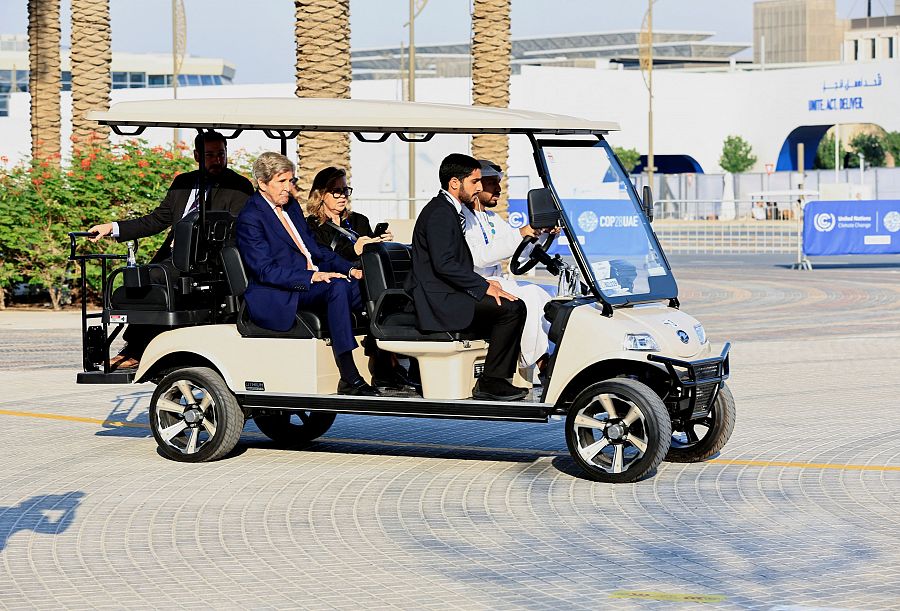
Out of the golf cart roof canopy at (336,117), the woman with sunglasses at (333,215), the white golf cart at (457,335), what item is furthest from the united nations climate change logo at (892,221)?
the golf cart roof canopy at (336,117)

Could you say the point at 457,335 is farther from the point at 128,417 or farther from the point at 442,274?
the point at 128,417

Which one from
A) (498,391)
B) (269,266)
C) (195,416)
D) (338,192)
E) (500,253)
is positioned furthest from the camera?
(338,192)

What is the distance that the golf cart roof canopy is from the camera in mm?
9094

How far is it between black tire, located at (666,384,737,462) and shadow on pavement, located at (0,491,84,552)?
370 cm

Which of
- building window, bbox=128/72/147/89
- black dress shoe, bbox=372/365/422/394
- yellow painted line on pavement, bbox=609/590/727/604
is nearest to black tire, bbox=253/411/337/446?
black dress shoe, bbox=372/365/422/394

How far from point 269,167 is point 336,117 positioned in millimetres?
578

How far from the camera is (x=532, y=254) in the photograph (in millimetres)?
9445

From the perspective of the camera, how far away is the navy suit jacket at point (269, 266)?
9570mm

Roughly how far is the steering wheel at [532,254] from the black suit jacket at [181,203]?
78.2 inches

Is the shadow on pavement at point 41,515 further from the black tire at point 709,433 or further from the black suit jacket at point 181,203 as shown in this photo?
the black tire at point 709,433

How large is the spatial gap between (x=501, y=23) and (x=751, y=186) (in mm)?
58829

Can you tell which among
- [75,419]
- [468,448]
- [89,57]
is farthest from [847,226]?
[468,448]

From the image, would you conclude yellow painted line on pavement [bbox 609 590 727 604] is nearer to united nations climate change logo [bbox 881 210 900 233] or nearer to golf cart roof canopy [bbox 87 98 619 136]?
golf cart roof canopy [bbox 87 98 619 136]

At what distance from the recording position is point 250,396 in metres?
9.73
